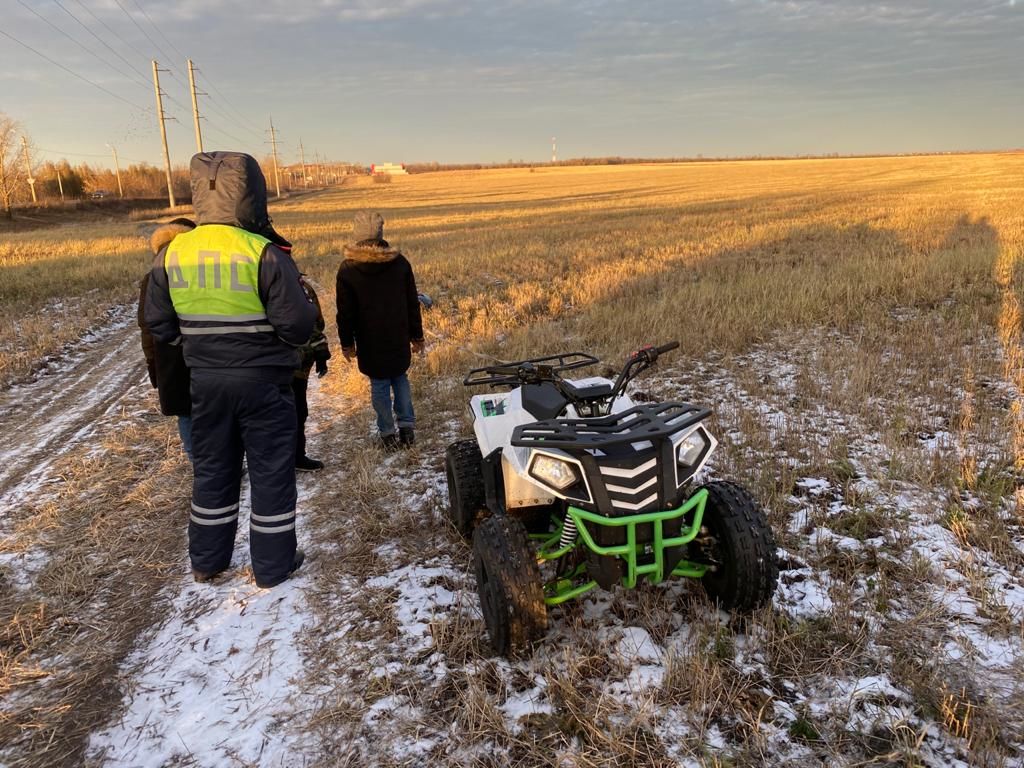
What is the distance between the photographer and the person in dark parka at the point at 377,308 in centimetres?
507

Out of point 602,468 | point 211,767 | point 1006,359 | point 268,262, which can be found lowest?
point 211,767

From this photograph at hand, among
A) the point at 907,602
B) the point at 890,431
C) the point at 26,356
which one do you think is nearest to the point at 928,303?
the point at 890,431

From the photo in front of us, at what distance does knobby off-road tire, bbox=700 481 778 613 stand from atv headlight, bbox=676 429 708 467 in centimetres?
33

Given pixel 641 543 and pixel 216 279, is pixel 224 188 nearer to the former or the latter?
pixel 216 279

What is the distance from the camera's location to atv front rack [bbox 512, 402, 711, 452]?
8.23 feet

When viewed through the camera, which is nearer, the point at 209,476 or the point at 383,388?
the point at 209,476

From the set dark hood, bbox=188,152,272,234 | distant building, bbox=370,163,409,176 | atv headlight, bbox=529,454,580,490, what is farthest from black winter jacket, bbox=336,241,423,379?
distant building, bbox=370,163,409,176

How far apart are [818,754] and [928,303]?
8.70 meters

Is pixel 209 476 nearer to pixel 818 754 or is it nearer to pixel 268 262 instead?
pixel 268 262

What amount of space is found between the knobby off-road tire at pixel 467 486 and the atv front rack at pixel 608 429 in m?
1.21

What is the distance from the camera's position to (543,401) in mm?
3273

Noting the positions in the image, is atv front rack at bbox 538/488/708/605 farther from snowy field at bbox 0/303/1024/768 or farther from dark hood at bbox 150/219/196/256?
dark hood at bbox 150/219/196/256

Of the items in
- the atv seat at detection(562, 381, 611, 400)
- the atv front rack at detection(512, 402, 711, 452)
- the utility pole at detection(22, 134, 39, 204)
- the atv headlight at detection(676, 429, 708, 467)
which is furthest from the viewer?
the utility pole at detection(22, 134, 39, 204)

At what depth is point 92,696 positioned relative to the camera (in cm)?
Result: 276
